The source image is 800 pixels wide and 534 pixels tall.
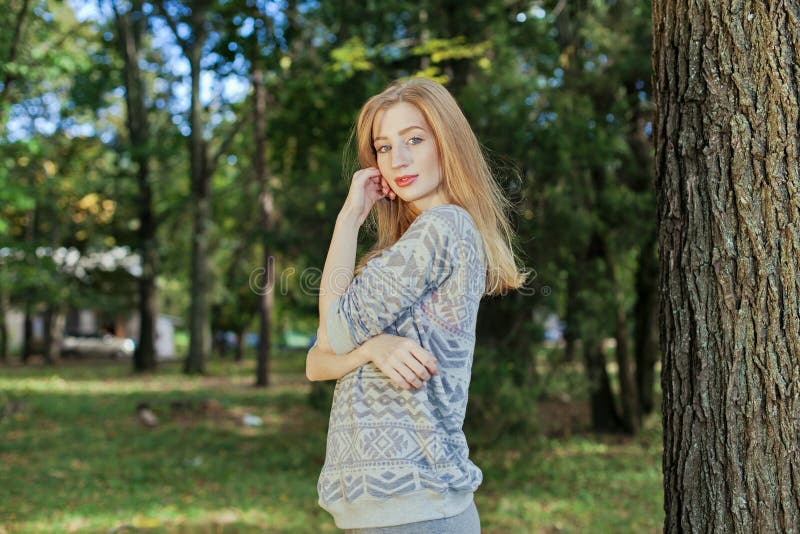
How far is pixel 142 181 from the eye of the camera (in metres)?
22.1

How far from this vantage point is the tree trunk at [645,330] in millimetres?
11039

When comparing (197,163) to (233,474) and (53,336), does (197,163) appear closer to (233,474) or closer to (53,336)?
(53,336)

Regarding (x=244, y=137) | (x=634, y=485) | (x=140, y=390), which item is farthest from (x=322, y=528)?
(x=244, y=137)

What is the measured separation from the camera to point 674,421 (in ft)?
8.27

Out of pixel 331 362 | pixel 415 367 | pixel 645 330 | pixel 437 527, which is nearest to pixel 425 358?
pixel 415 367

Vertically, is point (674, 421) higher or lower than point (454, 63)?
lower

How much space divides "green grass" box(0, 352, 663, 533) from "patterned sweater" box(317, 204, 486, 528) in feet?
15.8

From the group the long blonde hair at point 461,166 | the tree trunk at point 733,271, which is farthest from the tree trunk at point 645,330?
the long blonde hair at point 461,166

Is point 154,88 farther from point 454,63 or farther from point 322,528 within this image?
point 322,528

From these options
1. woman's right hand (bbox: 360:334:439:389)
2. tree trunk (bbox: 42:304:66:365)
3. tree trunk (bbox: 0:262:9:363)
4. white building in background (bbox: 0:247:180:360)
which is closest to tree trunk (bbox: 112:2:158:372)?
white building in background (bbox: 0:247:180:360)

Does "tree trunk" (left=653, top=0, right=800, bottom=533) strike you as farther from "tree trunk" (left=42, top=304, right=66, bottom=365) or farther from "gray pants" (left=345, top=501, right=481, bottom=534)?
"tree trunk" (left=42, top=304, right=66, bottom=365)

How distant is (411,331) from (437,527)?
49 centimetres

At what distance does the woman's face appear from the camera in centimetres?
228

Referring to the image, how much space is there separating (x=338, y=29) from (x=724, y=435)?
11.1m
